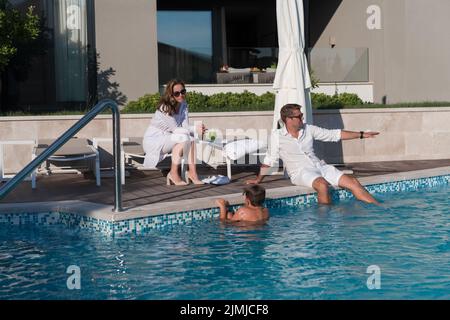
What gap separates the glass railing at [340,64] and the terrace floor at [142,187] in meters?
7.34

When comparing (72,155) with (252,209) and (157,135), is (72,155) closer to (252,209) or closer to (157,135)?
(157,135)

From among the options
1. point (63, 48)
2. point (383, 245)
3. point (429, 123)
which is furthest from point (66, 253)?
point (63, 48)

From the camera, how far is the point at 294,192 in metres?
8.91

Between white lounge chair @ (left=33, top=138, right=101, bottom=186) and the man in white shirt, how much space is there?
223 centimetres

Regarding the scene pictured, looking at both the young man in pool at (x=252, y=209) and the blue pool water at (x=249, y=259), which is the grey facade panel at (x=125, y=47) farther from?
the young man in pool at (x=252, y=209)

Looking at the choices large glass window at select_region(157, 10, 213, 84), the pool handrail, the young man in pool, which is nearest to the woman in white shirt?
the young man in pool

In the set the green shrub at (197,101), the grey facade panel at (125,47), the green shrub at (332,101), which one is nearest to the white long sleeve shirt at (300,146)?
the green shrub at (332,101)

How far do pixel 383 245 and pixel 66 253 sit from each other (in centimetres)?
278

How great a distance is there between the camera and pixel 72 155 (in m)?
9.80

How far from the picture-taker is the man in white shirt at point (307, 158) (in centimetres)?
877

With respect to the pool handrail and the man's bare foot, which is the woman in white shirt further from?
the pool handrail

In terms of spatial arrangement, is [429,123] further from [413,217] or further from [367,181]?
[413,217]

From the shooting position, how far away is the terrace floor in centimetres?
853

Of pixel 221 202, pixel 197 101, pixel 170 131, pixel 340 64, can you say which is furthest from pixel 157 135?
pixel 340 64
